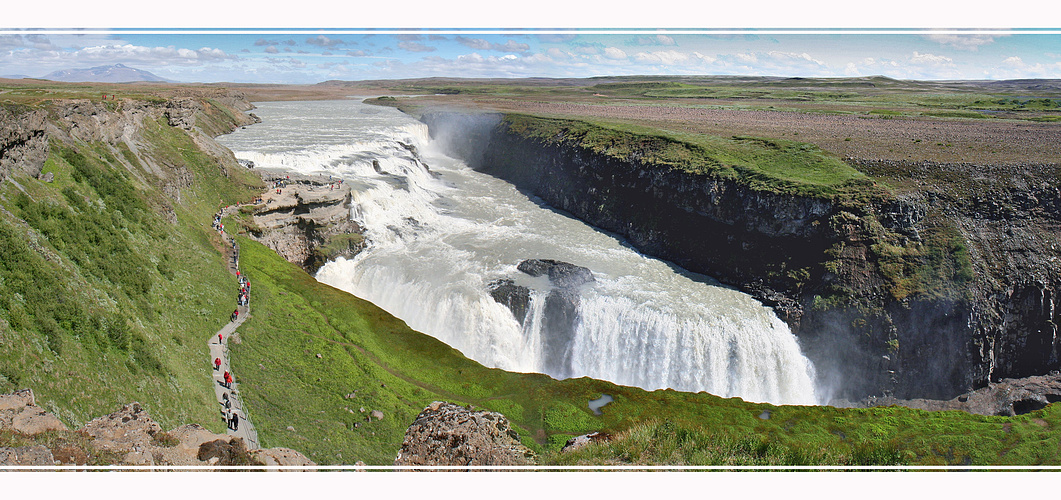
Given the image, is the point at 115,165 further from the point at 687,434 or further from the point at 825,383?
the point at 825,383

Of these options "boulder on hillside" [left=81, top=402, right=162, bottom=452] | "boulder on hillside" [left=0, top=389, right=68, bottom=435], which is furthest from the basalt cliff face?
"boulder on hillside" [left=0, top=389, right=68, bottom=435]

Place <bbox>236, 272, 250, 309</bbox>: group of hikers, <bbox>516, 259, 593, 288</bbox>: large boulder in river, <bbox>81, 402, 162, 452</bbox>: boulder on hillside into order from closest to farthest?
<bbox>81, 402, 162, 452</bbox>: boulder on hillside < <bbox>236, 272, 250, 309</bbox>: group of hikers < <bbox>516, 259, 593, 288</bbox>: large boulder in river

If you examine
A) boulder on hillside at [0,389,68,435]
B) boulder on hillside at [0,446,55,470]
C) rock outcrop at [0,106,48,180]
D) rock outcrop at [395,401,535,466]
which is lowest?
rock outcrop at [395,401,535,466]

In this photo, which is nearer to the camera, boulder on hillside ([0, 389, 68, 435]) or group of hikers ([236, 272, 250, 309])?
boulder on hillside ([0, 389, 68, 435])

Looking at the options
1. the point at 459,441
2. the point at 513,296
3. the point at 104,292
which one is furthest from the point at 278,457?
the point at 513,296

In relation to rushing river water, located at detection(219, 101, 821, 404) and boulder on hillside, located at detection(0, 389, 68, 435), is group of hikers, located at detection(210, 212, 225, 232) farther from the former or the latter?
boulder on hillside, located at detection(0, 389, 68, 435)

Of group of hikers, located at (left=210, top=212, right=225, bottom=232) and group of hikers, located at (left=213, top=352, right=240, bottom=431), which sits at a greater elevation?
group of hikers, located at (left=210, top=212, right=225, bottom=232)

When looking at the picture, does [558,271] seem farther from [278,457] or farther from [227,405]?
[278,457]

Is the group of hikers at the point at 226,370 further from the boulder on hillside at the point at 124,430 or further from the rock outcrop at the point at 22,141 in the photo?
the rock outcrop at the point at 22,141
